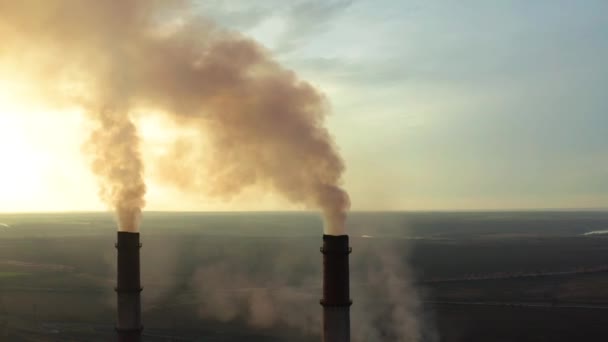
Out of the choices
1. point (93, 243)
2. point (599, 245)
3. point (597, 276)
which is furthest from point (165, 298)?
point (599, 245)

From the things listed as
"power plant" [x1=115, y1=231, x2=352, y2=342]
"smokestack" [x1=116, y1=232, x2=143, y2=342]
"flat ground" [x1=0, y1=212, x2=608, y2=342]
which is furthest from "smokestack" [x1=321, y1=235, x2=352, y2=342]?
"flat ground" [x1=0, y1=212, x2=608, y2=342]

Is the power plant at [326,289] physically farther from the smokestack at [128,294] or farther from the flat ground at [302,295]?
the flat ground at [302,295]

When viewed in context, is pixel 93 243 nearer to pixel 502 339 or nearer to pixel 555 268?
pixel 555 268

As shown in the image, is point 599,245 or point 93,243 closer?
point 599,245

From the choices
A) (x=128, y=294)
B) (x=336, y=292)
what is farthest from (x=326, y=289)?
(x=128, y=294)

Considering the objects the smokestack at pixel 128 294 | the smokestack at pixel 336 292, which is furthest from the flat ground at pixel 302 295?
the smokestack at pixel 336 292

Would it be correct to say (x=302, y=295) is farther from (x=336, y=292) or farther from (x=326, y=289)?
(x=336, y=292)
